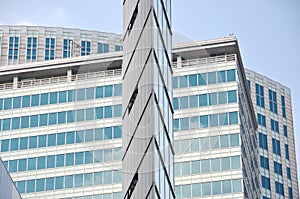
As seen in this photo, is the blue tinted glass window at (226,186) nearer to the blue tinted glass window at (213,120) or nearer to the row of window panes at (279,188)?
the blue tinted glass window at (213,120)

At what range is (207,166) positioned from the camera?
404ft

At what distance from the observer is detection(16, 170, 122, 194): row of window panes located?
127812 mm

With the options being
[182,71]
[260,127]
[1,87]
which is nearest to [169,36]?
[182,71]

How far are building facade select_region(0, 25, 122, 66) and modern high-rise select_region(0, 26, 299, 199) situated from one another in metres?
25.8

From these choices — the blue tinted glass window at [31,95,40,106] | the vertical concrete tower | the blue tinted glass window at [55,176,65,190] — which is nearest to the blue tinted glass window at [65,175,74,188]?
the blue tinted glass window at [55,176,65,190]

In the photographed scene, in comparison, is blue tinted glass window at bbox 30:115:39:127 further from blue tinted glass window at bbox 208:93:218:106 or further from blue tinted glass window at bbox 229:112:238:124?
blue tinted glass window at bbox 229:112:238:124

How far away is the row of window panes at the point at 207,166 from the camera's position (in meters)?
122

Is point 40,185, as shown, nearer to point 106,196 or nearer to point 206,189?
point 106,196

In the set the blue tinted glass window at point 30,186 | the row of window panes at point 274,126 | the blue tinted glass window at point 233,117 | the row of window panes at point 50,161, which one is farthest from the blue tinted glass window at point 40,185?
the row of window panes at point 274,126

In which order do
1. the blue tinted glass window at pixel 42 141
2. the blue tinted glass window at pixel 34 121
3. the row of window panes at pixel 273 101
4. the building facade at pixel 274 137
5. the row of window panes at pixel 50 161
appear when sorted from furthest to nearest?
the row of window panes at pixel 273 101
the building facade at pixel 274 137
the blue tinted glass window at pixel 34 121
the blue tinted glass window at pixel 42 141
the row of window panes at pixel 50 161

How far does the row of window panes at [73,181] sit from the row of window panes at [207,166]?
8.90m

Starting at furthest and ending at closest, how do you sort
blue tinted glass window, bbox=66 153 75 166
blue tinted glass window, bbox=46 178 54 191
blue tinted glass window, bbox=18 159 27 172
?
blue tinted glass window, bbox=18 159 27 172 < blue tinted glass window, bbox=66 153 75 166 < blue tinted glass window, bbox=46 178 54 191

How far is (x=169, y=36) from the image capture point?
53625mm

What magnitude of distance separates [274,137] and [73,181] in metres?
45.5
